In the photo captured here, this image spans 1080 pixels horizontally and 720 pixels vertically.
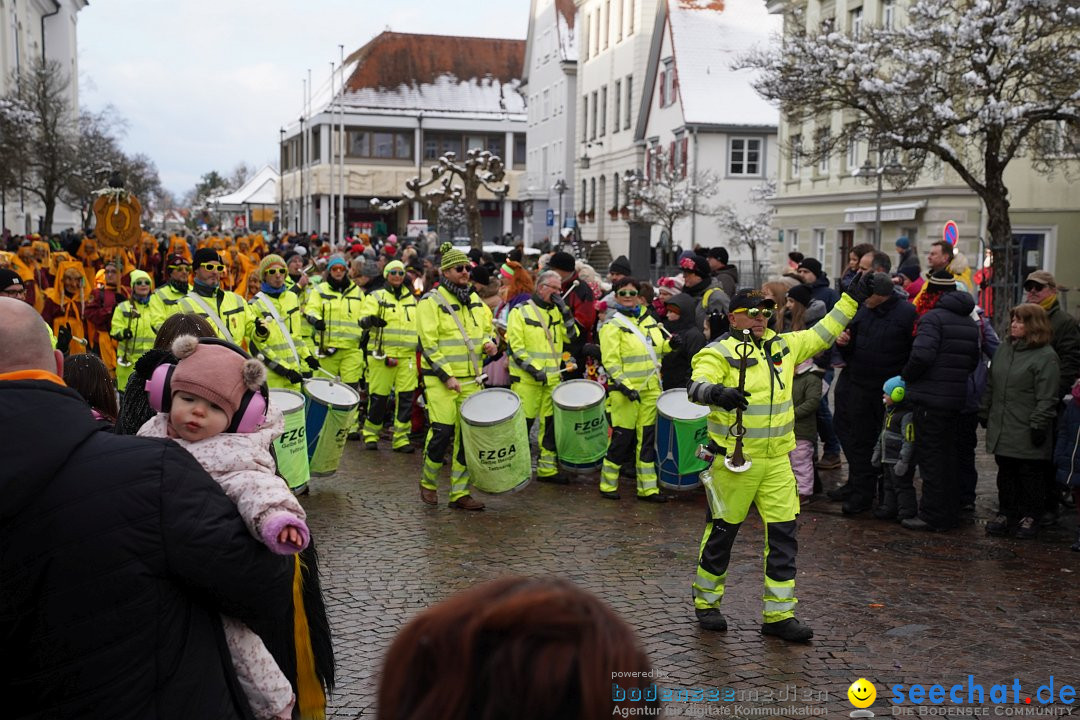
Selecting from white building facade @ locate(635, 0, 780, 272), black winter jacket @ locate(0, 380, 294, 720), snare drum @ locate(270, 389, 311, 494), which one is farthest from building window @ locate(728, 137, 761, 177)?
black winter jacket @ locate(0, 380, 294, 720)

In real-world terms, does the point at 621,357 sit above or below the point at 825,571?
above

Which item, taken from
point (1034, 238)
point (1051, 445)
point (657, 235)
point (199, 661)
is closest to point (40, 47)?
point (657, 235)

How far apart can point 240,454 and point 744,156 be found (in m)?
47.9

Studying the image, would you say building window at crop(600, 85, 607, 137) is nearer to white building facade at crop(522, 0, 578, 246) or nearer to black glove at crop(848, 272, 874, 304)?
white building facade at crop(522, 0, 578, 246)

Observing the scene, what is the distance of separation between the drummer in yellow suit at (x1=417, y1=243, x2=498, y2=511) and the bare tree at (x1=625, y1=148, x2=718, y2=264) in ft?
107

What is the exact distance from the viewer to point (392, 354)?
41.9ft

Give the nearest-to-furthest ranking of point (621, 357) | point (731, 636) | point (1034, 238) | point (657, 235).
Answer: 1. point (731, 636)
2. point (621, 357)
3. point (1034, 238)
4. point (657, 235)

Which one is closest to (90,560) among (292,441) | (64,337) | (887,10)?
(292,441)

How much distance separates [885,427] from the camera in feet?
31.3

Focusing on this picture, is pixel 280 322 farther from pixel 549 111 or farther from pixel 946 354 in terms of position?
pixel 549 111

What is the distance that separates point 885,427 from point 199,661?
7.57 meters

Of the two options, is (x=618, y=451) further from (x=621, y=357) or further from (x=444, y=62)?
(x=444, y=62)

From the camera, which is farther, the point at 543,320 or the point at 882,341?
the point at 543,320

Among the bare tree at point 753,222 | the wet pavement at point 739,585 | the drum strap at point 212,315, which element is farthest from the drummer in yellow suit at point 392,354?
the bare tree at point 753,222
